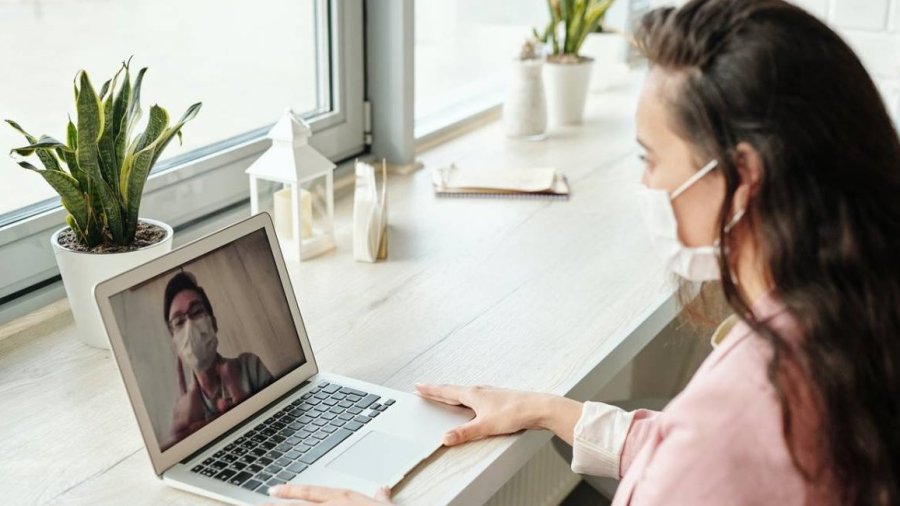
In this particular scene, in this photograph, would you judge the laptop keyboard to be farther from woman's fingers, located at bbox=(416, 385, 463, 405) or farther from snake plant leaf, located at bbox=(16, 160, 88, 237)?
snake plant leaf, located at bbox=(16, 160, 88, 237)

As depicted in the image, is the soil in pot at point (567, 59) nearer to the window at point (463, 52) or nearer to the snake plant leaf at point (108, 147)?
the window at point (463, 52)

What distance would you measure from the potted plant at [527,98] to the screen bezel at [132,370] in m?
1.17

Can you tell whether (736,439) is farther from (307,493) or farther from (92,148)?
(92,148)

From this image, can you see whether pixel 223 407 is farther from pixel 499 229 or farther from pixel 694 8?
pixel 499 229

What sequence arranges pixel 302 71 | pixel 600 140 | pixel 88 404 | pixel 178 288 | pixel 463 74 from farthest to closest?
pixel 463 74 → pixel 600 140 → pixel 302 71 → pixel 88 404 → pixel 178 288

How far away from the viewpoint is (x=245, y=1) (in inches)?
74.5

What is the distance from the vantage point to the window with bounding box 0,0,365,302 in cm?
149

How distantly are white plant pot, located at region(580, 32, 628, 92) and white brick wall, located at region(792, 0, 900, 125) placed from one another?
484mm

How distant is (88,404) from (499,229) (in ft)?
2.71

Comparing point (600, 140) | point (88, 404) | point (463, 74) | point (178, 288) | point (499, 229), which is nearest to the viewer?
point (178, 288)

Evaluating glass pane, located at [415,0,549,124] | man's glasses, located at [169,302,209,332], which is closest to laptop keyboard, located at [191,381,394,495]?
man's glasses, located at [169,302,209,332]

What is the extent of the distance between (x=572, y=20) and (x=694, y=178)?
1571 mm

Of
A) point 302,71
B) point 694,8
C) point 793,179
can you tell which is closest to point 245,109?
point 302,71

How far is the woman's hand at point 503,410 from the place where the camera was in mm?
1212
